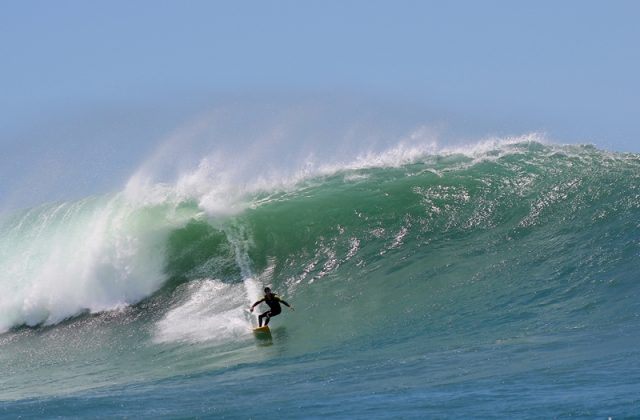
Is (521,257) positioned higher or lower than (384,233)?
lower

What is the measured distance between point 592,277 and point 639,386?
6570mm

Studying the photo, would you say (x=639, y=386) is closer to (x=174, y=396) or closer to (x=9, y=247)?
(x=174, y=396)

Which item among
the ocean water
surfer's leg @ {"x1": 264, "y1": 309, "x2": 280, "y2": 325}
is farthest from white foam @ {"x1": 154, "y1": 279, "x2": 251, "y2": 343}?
surfer's leg @ {"x1": 264, "y1": 309, "x2": 280, "y2": 325}

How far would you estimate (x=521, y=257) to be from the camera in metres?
15.4

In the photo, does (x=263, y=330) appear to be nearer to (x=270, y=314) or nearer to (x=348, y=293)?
(x=270, y=314)

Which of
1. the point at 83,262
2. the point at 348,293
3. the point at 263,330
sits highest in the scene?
the point at 83,262

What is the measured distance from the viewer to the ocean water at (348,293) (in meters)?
8.46

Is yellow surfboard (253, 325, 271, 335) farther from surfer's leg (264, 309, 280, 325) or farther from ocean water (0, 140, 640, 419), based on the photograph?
ocean water (0, 140, 640, 419)

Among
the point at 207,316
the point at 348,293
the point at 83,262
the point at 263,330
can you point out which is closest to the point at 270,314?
the point at 263,330

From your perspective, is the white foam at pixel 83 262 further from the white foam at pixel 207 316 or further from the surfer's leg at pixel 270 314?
the surfer's leg at pixel 270 314

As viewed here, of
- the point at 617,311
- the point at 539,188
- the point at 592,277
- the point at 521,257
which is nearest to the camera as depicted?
the point at 617,311

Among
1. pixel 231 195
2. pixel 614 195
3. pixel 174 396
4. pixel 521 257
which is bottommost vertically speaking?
pixel 174 396

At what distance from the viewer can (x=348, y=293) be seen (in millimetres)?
15164

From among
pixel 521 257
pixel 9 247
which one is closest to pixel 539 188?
pixel 521 257
